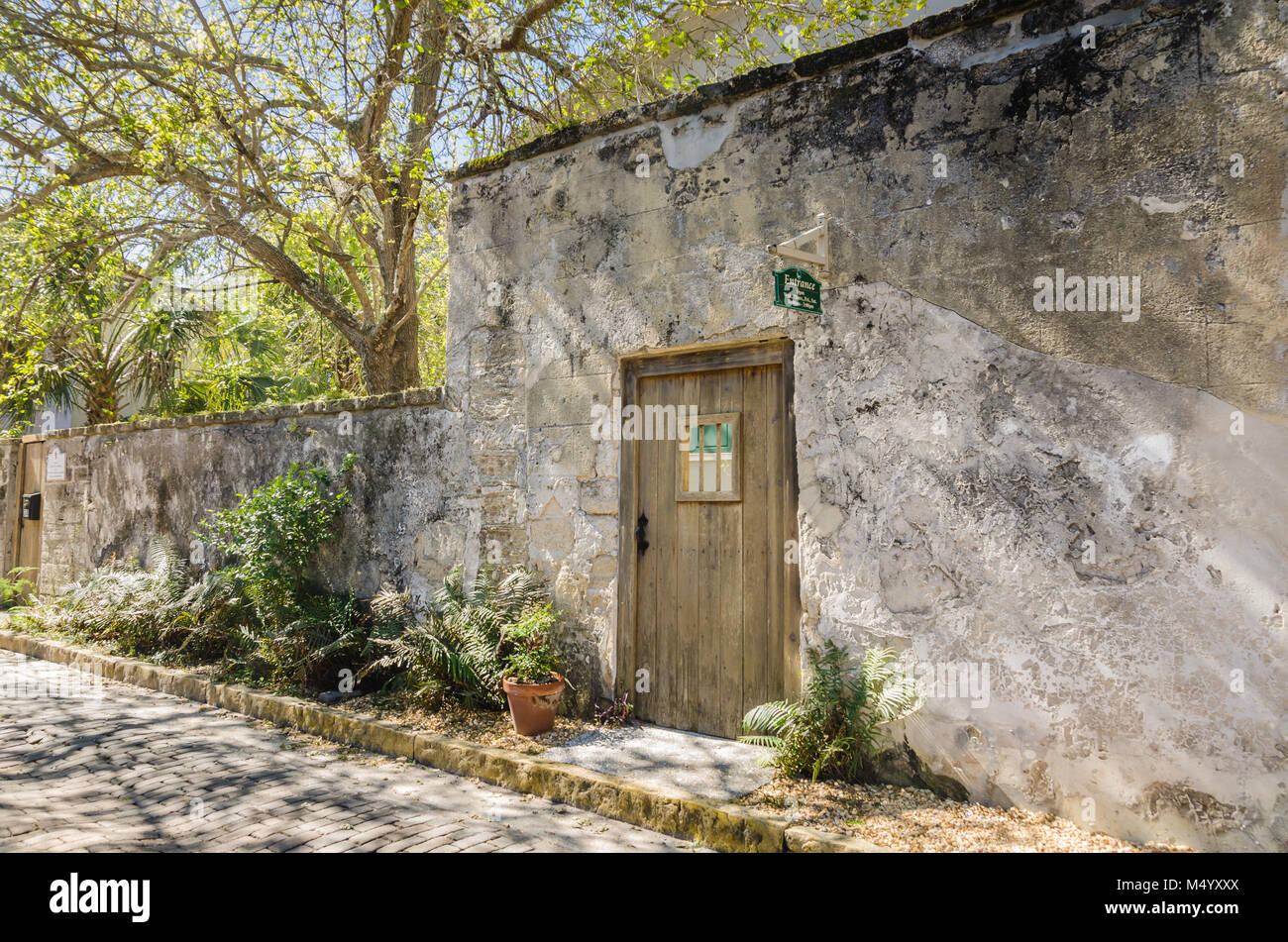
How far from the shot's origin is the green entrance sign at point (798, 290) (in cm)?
416

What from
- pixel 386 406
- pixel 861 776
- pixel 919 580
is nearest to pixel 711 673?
pixel 861 776

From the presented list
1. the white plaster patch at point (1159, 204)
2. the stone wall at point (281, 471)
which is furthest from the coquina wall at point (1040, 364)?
the stone wall at point (281, 471)

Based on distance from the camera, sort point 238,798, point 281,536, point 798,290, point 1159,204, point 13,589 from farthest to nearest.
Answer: point 13,589, point 281,536, point 798,290, point 238,798, point 1159,204

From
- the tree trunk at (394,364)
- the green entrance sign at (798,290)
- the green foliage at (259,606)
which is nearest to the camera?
the green entrance sign at (798,290)

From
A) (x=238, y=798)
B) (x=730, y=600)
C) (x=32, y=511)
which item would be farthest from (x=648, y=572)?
(x=32, y=511)

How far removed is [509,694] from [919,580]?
247 centimetres

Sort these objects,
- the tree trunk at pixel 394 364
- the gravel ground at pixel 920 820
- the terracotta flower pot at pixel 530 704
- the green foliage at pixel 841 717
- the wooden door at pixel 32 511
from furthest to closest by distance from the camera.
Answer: the wooden door at pixel 32 511, the tree trunk at pixel 394 364, the terracotta flower pot at pixel 530 704, the green foliage at pixel 841 717, the gravel ground at pixel 920 820

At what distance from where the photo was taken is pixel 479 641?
535 cm

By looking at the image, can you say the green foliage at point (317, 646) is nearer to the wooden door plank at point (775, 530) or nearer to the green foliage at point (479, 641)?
the green foliage at point (479, 641)

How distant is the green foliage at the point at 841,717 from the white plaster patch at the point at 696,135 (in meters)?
3.02

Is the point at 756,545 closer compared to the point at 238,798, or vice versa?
the point at 238,798

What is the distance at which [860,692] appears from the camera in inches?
156

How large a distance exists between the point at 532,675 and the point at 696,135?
11.2 ft

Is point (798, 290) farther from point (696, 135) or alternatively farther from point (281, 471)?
point (281, 471)
